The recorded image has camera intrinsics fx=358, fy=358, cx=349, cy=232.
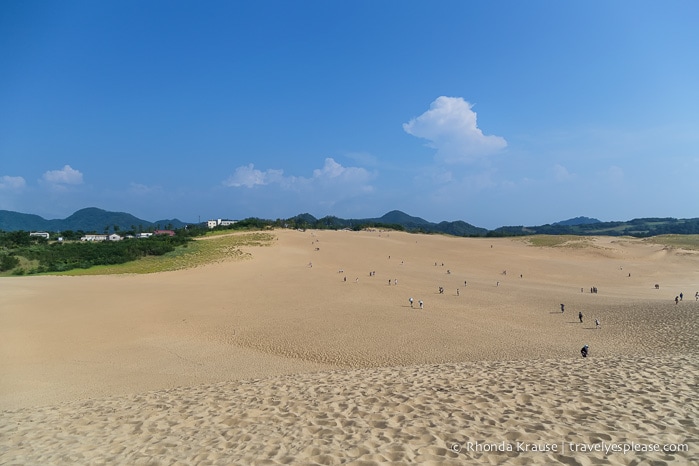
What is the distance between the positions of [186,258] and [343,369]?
37.0 metres

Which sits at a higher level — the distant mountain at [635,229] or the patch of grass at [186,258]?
the distant mountain at [635,229]

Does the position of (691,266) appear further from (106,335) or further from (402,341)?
(106,335)

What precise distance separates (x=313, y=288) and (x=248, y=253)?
847 inches

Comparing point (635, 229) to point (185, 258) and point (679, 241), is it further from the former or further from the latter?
point (185, 258)

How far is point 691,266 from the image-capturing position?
48.0m

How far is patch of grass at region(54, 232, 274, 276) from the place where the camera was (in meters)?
38.8

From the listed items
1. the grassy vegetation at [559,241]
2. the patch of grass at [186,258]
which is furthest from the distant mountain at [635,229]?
the patch of grass at [186,258]

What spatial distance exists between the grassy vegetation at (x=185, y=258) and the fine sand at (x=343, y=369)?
3.15 m

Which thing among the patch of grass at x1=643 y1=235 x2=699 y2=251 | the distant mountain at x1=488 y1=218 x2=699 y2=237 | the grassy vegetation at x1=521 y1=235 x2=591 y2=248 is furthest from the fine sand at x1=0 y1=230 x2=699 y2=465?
the distant mountain at x1=488 y1=218 x2=699 y2=237

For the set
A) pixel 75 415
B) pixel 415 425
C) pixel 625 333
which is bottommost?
pixel 625 333

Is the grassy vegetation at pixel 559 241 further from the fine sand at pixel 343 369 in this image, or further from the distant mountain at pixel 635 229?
the distant mountain at pixel 635 229

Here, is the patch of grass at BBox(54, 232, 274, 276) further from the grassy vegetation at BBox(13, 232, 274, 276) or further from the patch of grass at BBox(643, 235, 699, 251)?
the patch of grass at BBox(643, 235, 699, 251)

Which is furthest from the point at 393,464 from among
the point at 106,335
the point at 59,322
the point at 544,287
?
the point at 544,287

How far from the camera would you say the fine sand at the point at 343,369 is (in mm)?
6094
